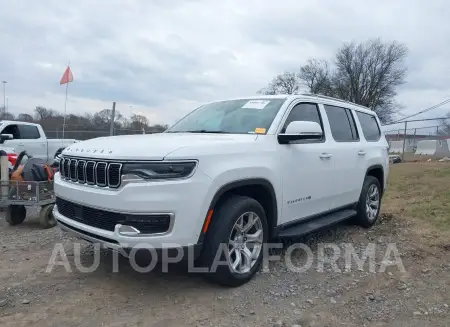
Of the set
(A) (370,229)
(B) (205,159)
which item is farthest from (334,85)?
(B) (205,159)

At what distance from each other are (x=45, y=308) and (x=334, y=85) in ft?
153

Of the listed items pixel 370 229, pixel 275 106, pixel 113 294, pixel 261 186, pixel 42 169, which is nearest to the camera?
pixel 113 294

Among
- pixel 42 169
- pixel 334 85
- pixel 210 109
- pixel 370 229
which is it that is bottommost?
pixel 370 229

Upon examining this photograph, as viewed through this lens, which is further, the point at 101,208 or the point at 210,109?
the point at 210,109

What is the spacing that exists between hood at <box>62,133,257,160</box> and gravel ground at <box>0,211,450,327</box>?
1.26m

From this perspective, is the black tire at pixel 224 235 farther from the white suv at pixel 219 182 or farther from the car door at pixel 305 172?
the car door at pixel 305 172

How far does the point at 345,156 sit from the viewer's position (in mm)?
5152

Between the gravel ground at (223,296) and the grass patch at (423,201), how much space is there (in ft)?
5.22

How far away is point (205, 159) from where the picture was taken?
3.26m

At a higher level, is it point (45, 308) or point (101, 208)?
point (101, 208)

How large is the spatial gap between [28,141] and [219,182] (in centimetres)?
1130

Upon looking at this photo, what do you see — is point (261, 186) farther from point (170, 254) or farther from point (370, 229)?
point (370, 229)

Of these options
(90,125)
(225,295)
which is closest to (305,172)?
(225,295)

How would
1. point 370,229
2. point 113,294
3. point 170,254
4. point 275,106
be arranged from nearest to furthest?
point 170,254 < point 113,294 < point 275,106 < point 370,229
